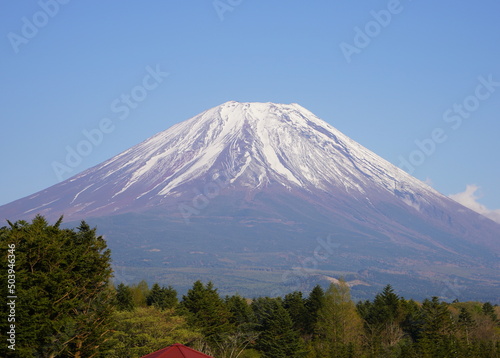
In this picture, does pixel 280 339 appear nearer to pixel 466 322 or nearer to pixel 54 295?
Answer: pixel 466 322

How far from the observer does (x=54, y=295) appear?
3170 cm

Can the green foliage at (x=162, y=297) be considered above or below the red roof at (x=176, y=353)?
above

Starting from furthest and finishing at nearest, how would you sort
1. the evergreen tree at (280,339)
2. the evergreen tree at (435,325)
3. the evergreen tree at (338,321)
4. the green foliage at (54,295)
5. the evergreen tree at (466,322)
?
the evergreen tree at (466,322)
the evergreen tree at (338,321)
the evergreen tree at (435,325)
the evergreen tree at (280,339)
the green foliage at (54,295)

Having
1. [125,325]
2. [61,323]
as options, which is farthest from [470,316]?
[61,323]

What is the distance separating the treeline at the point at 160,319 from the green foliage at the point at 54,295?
0.05m

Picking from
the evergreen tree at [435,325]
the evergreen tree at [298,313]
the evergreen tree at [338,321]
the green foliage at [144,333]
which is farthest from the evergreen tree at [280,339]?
the evergreen tree at [435,325]

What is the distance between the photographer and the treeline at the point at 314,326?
1907 inches

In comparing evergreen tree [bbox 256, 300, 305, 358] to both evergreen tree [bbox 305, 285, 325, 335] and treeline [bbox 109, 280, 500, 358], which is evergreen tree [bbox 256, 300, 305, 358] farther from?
evergreen tree [bbox 305, 285, 325, 335]

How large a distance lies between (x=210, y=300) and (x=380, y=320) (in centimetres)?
1724

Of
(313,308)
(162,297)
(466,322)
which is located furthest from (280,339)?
(466,322)

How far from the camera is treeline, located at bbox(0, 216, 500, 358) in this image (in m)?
30.7

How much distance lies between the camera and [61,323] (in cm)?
3142

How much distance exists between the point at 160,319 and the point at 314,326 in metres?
20.9

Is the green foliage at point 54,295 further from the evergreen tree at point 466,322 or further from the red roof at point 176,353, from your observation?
the evergreen tree at point 466,322
